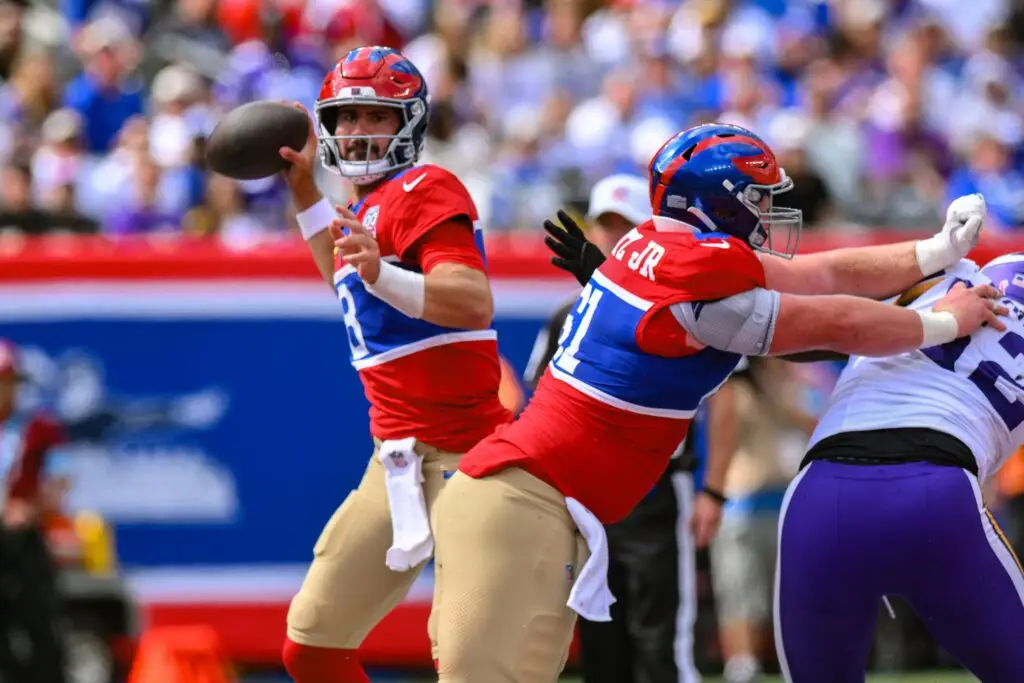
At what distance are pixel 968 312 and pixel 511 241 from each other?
482 cm

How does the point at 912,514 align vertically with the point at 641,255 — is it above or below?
below

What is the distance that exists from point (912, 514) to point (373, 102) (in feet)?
6.32

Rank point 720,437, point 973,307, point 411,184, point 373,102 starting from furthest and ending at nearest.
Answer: point 720,437 → point 373,102 → point 411,184 → point 973,307

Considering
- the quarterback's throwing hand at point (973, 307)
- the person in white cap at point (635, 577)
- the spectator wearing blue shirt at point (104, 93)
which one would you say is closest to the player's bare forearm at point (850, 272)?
the quarterback's throwing hand at point (973, 307)

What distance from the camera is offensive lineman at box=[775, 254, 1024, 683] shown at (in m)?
4.30

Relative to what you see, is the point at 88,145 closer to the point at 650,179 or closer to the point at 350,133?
the point at 350,133

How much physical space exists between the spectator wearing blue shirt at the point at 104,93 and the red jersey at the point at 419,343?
6812 mm

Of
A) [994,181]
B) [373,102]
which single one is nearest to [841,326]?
[373,102]

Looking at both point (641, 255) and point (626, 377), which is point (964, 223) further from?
point (626, 377)

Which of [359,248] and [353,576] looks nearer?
[359,248]

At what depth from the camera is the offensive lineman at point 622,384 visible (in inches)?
164

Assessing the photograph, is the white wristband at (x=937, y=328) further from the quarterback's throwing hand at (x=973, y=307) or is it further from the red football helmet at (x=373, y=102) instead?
the red football helmet at (x=373, y=102)

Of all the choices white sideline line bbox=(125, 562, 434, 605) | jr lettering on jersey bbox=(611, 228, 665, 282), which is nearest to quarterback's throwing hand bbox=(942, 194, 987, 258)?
jr lettering on jersey bbox=(611, 228, 665, 282)

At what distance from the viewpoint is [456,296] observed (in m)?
4.66
